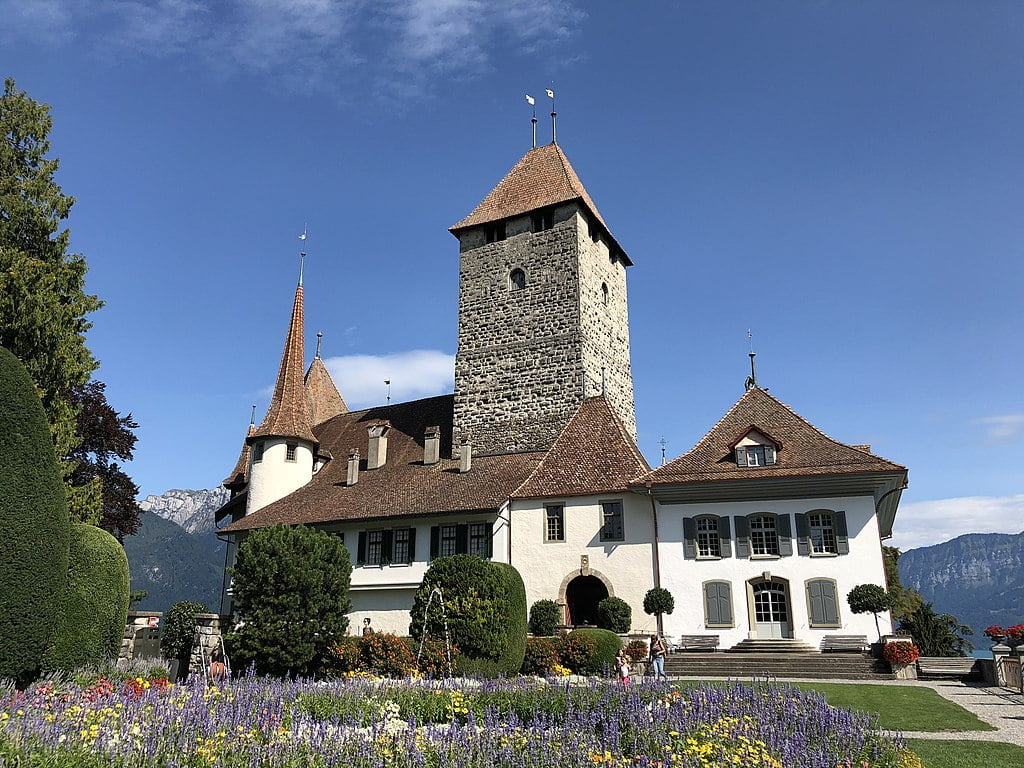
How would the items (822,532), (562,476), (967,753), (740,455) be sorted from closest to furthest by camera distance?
1. (967,753)
2. (822,532)
3. (740,455)
4. (562,476)

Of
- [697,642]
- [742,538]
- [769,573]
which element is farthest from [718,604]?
[742,538]

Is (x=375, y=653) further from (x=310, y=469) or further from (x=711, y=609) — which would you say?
(x=310, y=469)

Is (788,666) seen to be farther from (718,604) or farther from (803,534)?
(803,534)

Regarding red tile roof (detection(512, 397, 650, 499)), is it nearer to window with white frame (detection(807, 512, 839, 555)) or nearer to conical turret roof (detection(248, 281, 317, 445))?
window with white frame (detection(807, 512, 839, 555))

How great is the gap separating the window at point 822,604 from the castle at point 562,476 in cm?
4

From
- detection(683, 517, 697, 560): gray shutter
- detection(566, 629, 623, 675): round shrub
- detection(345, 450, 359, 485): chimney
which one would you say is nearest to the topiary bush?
detection(566, 629, 623, 675): round shrub

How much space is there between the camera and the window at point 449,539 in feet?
99.7

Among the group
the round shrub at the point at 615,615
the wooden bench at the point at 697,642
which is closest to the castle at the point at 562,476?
the wooden bench at the point at 697,642

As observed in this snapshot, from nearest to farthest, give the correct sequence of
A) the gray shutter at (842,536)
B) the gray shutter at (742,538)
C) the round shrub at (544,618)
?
1. the gray shutter at (842,536)
2. the gray shutter at (742,538)
3. the round shrub at (544,618)

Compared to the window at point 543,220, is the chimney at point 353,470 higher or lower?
lower

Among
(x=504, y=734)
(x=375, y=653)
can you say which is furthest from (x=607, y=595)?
(x=504, y=734)

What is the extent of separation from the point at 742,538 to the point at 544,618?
7.11m

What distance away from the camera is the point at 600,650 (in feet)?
70.0

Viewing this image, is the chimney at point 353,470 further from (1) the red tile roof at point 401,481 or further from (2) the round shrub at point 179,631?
(2) the round shrub at point 179,631
